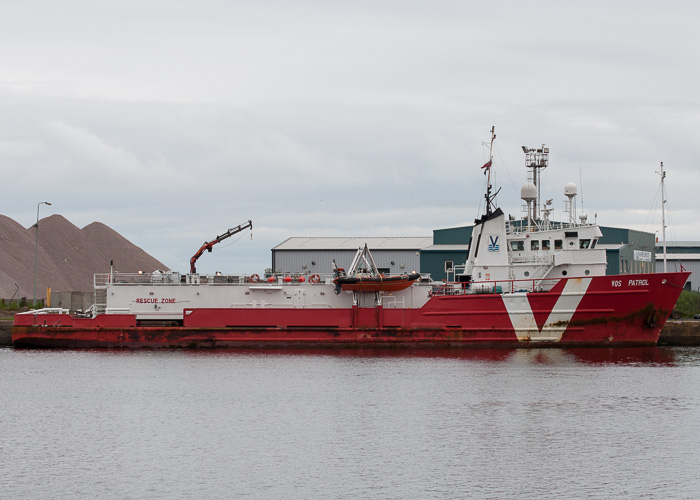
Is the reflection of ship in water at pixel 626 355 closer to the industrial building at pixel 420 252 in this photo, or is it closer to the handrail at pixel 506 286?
the handrail at pixel 506 286

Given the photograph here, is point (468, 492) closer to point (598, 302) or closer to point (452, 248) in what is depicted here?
point (598, 302)

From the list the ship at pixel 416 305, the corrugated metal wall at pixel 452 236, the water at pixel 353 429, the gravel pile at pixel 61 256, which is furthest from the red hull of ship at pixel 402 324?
the gravel pile at pixel 61 256

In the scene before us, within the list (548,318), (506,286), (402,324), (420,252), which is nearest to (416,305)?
(402,324)

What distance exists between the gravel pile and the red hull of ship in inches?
1130

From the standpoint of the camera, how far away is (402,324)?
118 feet

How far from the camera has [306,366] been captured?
102 feet

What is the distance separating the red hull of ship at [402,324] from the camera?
112 ft

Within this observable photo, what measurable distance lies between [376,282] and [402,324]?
81.9 inches

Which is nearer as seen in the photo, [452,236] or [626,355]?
[626,355]

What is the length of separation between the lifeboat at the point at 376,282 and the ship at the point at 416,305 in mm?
42

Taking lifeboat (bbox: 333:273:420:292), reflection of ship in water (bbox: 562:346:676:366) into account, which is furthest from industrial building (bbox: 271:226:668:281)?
lifeboat (bbox: 333:273:420:292)

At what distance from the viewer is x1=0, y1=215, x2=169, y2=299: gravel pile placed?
68.3 m

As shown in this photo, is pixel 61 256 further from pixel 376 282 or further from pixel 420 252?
pixel 376 282

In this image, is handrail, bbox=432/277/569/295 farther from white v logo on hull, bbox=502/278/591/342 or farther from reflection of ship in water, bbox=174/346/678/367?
reflection of ship in water, bbox=174/346/678/367
